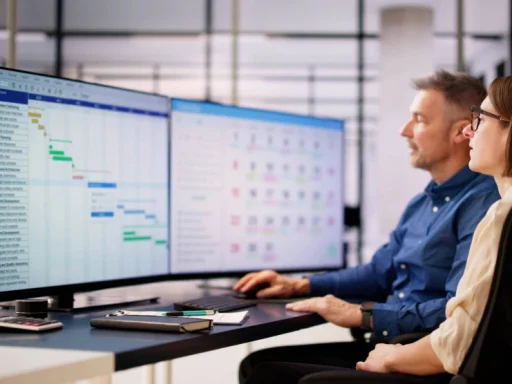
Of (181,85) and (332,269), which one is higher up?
(181,85)

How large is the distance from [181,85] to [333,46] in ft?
11.6

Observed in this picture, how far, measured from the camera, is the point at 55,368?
1.08 meters

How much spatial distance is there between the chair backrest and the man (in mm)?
557

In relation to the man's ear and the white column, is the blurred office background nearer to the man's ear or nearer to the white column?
the white column

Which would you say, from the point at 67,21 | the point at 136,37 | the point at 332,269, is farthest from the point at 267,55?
the point at 332,269

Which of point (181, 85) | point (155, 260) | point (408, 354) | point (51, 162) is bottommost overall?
point (408, 354)

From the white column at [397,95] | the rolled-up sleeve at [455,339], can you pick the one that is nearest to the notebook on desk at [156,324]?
the rolled-up sleeve at [455,339]

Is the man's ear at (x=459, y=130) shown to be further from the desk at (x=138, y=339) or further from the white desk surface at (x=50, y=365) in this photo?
the white desk surface at (x=50, y=365)

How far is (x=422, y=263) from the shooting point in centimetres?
197

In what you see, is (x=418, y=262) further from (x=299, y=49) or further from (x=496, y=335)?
(x=299, y=49)

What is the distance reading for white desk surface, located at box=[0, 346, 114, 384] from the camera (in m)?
1.04

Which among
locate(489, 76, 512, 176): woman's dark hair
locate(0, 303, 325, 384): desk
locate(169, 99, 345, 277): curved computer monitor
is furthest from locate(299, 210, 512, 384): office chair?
locate(169, 99, 345, 277): curved computer monitor

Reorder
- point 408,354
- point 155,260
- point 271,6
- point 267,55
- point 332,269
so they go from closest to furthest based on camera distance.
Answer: point 408,354, point 155,260, point 332,269, point 271,6, point 267,55

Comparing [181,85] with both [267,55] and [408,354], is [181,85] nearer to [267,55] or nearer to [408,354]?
[267,55]
